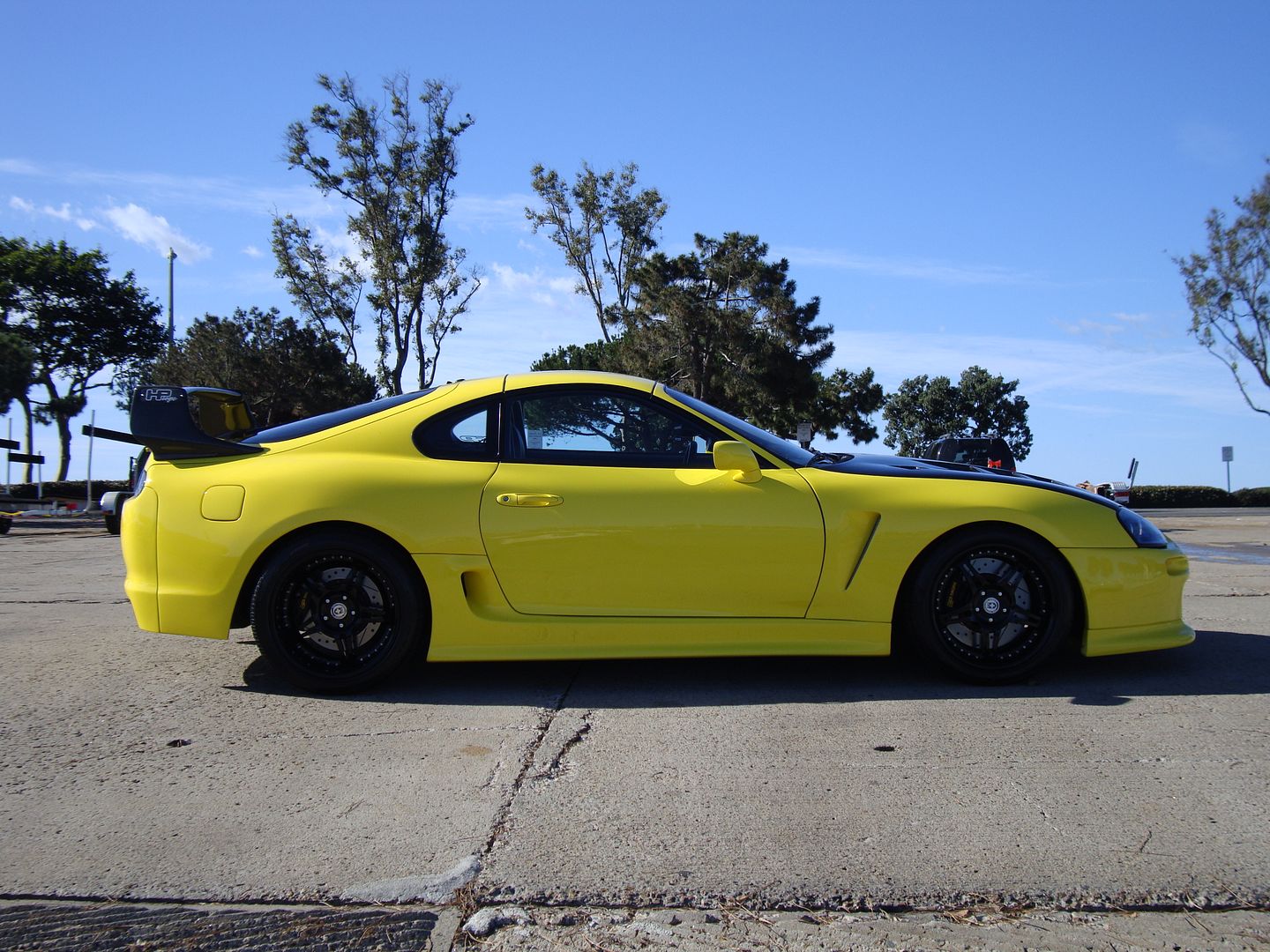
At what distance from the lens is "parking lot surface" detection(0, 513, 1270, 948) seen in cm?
229

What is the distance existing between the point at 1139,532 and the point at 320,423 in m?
3.67

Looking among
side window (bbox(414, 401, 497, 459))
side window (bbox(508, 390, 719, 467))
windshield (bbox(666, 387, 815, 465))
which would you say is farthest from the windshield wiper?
side window (bbox(414, 401, 497, 459))

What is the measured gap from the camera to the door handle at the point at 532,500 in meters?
4.05

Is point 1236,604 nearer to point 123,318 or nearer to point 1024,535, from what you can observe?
point 1024,535

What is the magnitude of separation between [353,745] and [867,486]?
230cm

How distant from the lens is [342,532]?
4.08 metres

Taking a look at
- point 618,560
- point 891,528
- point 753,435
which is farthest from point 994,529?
point 618,560

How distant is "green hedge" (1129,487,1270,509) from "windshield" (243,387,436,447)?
116 feet

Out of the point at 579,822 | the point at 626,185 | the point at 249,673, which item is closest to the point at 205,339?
the point at 626,185

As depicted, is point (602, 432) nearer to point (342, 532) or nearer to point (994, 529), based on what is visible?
point (342, 532)

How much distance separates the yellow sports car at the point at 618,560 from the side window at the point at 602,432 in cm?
2

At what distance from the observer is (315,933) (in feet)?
6.96

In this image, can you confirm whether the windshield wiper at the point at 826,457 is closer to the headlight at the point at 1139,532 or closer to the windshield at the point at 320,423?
the headlight at the point at 1139,532

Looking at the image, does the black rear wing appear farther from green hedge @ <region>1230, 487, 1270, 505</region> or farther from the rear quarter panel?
green hedge @ <region>1230, 487, 1270, 505</region>
